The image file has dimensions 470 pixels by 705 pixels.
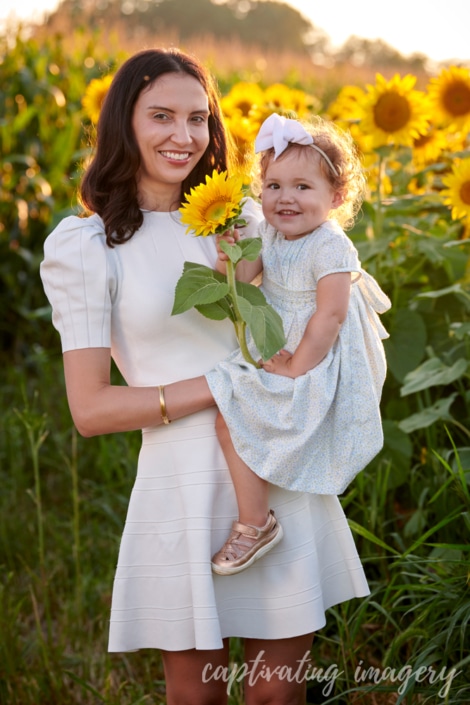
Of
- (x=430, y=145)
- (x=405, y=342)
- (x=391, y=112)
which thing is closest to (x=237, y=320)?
(x=405, y=342)

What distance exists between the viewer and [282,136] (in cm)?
185

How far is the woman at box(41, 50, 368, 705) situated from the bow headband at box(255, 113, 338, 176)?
139mm

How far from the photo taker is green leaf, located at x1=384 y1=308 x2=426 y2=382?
2.85 m

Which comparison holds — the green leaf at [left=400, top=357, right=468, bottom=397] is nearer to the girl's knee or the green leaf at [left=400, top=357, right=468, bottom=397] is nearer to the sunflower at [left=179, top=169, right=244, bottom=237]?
the girl's knee

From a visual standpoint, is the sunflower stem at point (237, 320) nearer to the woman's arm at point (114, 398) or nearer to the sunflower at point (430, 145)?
the woman's arm at point (114, 398)

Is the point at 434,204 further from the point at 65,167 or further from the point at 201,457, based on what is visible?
the point at 65,167

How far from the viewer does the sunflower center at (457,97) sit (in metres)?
3.39

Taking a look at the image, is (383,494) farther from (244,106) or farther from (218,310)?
(244,106)

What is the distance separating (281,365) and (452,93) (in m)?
2.00

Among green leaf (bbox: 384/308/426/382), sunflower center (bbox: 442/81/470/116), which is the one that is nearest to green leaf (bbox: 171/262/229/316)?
green leaf (bbox: 384/308/426/382)

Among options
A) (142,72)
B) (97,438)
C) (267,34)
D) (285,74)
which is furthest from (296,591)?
(267,34)

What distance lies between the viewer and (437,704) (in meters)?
1.97

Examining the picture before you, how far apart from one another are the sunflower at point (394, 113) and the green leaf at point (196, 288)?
144cm

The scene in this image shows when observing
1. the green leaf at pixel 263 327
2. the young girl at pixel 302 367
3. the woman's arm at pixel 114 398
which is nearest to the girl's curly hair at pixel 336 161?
the young girl at pixel 302 367
